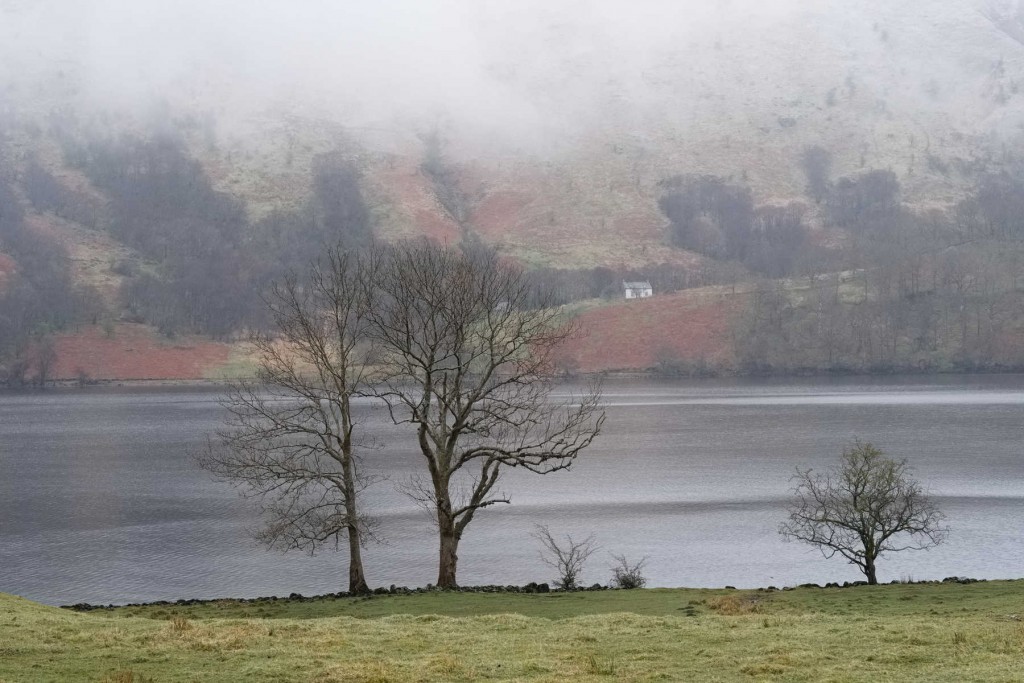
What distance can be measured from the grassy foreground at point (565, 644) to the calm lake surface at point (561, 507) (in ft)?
39.0

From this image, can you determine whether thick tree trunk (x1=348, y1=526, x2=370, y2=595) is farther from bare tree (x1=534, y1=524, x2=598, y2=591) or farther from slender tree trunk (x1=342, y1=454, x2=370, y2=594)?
bare tree (x1=534, y1=524, x2=598, y2=591)

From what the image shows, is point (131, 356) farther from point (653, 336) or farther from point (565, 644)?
point (565, 644)

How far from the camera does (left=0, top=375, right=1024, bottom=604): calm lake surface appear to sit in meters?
31.5

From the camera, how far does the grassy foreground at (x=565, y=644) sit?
1199cm

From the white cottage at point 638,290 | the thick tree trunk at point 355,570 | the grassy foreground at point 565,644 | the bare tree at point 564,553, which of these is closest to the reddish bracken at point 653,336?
the white cottage at point 638,290

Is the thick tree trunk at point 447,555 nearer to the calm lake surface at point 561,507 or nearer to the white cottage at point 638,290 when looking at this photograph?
the calm lake surface at point 561,507

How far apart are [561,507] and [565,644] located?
30.4m

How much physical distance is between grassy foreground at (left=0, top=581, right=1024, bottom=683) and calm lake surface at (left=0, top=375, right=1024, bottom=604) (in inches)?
468

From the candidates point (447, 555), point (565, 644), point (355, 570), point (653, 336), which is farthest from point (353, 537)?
point (653, 336)

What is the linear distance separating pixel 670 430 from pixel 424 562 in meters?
42.3

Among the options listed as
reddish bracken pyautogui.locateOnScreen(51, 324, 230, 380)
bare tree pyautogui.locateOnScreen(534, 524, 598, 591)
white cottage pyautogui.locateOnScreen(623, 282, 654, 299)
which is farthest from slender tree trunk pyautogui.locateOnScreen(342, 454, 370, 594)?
white cottage pyautogui.locateOnScreen(623, 282, 654, 299)

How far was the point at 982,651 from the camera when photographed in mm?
12219

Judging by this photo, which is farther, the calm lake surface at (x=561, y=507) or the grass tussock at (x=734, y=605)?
the calm lake surface at (x=561, y=507)

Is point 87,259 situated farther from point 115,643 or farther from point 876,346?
point 115,643
